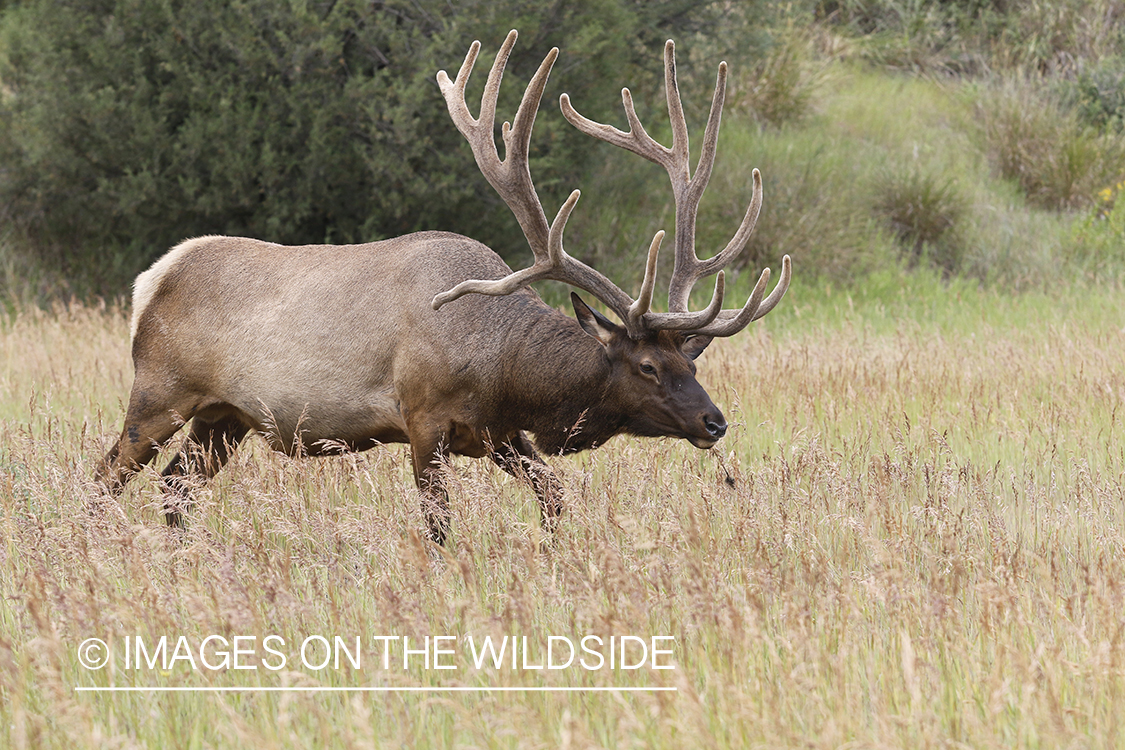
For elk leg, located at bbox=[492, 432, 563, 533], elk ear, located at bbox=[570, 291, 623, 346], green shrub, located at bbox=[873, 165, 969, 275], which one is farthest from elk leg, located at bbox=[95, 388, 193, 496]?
green shrub, located at bbox=[873, 165, 969, 275]

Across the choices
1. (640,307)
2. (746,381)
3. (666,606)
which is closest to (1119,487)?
(640,307)

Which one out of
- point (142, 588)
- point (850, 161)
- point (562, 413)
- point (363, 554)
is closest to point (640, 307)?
point (562, 413)

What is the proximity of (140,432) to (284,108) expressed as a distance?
6414 mm

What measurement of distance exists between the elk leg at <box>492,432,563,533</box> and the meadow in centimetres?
15

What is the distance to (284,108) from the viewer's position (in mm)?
11016

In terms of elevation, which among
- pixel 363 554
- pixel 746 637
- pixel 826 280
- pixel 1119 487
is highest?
pixel 746 637

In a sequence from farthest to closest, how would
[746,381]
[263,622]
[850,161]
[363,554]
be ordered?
[850,161] → [746,381] → [363,554] → [263,622]

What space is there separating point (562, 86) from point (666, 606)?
862 centimetres

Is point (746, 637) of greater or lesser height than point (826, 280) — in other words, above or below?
above

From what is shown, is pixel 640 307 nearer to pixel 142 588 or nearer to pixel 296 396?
pixel 296 396

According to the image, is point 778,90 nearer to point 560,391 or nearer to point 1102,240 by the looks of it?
point 1102,240

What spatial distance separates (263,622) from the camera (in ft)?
10.8

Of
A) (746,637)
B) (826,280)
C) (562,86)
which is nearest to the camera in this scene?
Result: (746,637)

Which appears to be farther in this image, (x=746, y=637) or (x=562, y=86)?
(x=562, y=86)
